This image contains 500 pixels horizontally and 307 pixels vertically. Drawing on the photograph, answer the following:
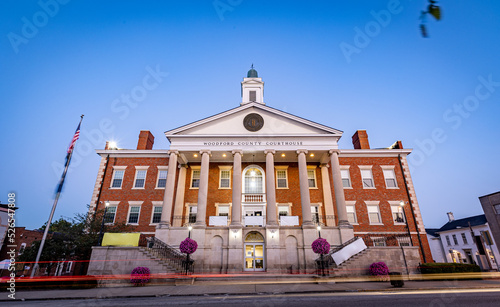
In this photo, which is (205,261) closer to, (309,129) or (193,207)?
(193,207)

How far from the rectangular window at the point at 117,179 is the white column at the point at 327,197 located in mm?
23009

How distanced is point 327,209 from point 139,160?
72.5 feet

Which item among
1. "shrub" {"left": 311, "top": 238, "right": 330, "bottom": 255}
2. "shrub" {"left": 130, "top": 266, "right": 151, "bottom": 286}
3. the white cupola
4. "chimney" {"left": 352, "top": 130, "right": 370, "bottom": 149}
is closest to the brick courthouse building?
"chimney" {"left": 352, "top": 130, "right": 370, "bottom": 149}

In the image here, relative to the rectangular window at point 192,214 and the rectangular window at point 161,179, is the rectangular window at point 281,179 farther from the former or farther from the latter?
the rectangular window at point 161,179

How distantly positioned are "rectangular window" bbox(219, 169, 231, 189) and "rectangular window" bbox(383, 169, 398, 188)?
58.6 feet

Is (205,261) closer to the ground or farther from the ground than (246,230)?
closer to the ground

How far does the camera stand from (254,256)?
22078mm

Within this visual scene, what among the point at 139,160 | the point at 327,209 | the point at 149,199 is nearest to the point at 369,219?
the point at 327,209

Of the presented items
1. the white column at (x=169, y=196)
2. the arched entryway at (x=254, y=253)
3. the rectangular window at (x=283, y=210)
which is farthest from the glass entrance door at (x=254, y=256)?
the white column at (x=169, y=196)

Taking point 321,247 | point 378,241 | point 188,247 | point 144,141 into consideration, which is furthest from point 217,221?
point 378,241

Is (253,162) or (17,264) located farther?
(253,162)

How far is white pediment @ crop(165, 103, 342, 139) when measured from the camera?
1028 inches

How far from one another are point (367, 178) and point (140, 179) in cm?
2602

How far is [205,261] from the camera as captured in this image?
2094 centimetres
